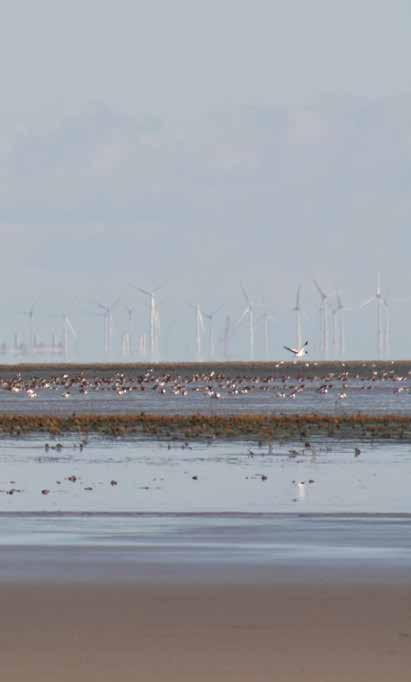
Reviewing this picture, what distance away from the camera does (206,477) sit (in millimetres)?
34406

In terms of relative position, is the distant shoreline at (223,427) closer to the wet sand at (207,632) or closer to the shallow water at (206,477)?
the shallow water at (206,477)

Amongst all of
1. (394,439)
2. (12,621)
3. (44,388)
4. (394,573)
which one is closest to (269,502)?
(394,573)

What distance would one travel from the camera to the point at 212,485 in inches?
1283

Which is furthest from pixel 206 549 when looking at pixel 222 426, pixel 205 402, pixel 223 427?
pixel 205 402

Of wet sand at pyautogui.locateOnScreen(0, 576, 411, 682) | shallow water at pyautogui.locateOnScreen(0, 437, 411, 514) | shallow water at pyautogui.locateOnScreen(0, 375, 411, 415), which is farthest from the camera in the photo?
shallow water at pyautogui.locateOnScreen(0, 375, 411, 415)

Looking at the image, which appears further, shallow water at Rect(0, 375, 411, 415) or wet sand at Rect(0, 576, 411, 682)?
shallow water at Rect(0, 375, 411, 415)

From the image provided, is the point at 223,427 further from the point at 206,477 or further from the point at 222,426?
the point at 206,477

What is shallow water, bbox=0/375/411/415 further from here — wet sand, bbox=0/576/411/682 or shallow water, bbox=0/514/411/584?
wet sand, bbox=0/576/411/682

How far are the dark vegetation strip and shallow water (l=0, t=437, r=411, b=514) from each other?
3204mm

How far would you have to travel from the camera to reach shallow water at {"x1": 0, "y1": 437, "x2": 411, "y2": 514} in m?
28.6

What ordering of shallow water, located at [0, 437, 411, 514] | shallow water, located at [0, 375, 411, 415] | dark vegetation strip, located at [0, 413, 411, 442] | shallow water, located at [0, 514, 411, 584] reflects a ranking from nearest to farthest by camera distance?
1. shallow water, located at [0, 514, 411, 584]
2. shallow water, located at [0, 437, 411, 514]
3. dark vegetation strip, located at [0, 413, 411, 442]
4. shallow water, located at [0, 375, 411, 415]

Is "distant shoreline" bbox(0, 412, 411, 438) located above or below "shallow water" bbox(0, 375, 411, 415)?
below

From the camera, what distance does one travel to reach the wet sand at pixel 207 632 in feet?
46.4

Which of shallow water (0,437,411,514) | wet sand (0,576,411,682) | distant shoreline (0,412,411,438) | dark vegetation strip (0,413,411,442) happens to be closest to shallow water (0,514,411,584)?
wet sand (0,576,411,682)
